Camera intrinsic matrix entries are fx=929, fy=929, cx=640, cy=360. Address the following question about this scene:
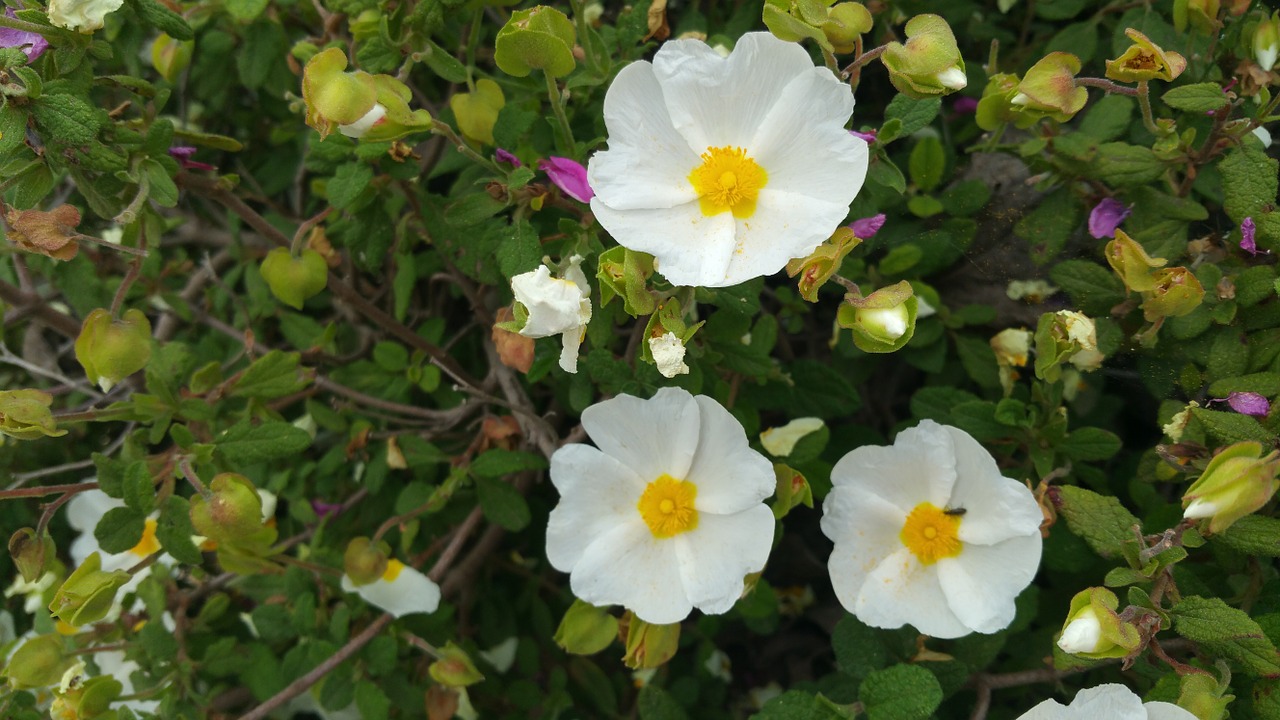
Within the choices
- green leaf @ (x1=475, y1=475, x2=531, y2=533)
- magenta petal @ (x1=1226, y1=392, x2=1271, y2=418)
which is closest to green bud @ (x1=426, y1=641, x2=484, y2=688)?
green leaf @ (x1=475, y1=475, x2=531, y2=533)

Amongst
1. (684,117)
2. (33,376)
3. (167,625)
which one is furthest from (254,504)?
(33,376)

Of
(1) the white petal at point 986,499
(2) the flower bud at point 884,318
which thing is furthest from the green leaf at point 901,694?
(2) the flower bud at point 884,318

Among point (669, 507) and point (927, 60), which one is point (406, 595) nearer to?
point (669, 507)

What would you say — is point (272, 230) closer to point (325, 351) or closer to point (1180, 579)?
point (325, 351)

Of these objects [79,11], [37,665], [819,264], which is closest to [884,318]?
[819,264]

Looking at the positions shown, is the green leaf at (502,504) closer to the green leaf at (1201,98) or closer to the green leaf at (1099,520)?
the green leaf at (1099,520)
